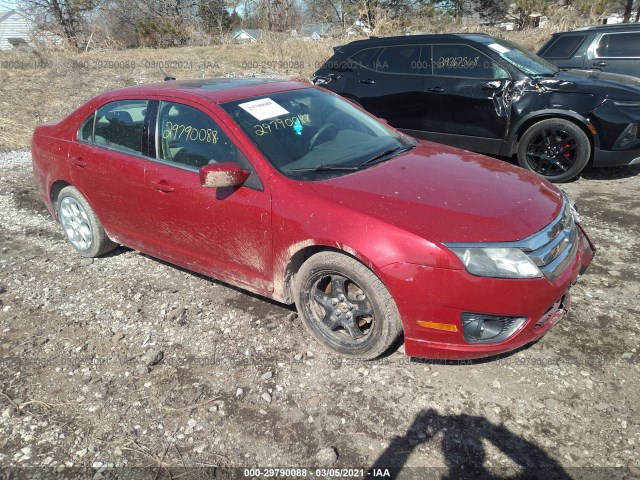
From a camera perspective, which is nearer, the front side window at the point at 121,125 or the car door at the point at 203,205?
the car door at the point at 203,205

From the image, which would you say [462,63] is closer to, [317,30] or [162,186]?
[162,186]

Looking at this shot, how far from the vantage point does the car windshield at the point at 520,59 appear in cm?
595

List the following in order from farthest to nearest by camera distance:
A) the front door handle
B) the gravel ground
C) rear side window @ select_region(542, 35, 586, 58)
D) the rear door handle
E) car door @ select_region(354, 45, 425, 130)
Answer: rear side window @ select_region(542, 35, 586, 58), car door @ select_region(354, 45, 425, 130), the rear door handle, the front door handle, the gravel ground

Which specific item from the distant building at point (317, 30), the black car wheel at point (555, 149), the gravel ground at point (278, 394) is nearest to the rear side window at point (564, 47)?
the black car wheel at point (555, 149)

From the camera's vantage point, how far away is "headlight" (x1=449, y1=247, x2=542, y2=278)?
2.42 meters

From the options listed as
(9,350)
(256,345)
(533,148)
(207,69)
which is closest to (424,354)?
(256,345)

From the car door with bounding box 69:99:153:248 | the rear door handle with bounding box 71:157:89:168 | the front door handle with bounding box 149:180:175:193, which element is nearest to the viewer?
the front door handle with bounding box 149:180:175:193

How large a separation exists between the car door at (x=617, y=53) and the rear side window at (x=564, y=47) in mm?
242

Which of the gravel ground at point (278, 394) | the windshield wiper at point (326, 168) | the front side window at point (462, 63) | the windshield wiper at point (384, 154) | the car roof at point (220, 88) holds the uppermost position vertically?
the front side window at point (462, 63)

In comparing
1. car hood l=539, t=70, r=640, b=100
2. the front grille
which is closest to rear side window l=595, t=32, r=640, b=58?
car hood l=539, t=70, r=640, b=100

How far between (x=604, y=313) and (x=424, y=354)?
151 cm

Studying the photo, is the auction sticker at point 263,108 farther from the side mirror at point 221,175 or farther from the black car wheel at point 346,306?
the black car wheel at point 346,306

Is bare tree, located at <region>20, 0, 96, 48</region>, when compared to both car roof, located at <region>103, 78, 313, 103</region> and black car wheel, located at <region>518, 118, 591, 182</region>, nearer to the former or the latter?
car roof, located at <region>103, 78, 313, 103</region>

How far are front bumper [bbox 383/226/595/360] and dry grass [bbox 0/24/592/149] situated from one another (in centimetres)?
906
